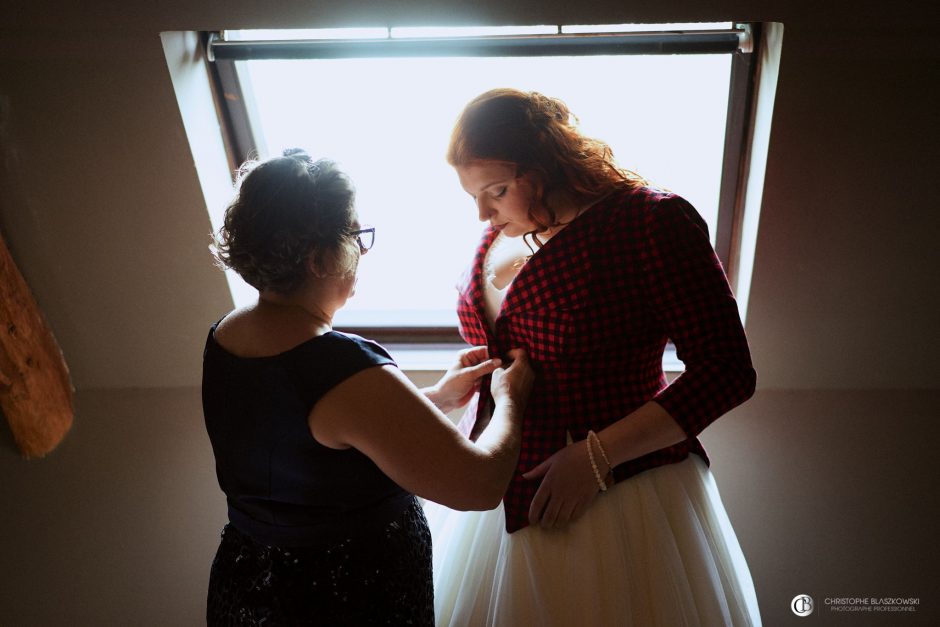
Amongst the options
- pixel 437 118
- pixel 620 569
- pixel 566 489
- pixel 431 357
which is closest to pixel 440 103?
pixel 437 118

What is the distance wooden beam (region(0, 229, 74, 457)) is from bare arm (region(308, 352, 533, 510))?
1191 mm

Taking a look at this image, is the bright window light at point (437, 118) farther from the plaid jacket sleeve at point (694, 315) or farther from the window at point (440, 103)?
the plaid jacket sleeve at point (694, 315)

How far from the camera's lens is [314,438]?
1.09 meters

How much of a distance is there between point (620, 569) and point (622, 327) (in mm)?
397

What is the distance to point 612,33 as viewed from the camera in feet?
5.25

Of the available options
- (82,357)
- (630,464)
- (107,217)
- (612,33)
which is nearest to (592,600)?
(630,464)

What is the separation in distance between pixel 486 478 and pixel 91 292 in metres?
1.33

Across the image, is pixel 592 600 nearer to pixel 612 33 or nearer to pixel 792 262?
pixel 792 262

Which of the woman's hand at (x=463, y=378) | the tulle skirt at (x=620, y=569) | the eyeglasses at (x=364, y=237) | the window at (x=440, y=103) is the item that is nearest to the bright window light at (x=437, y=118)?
the window at (x=440, y=103)

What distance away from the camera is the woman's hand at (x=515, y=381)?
4.30 feet

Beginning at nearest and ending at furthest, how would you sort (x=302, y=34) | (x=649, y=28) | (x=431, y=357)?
(x=649, y=28) < (x=302, y=34) < (x=431, y=357)

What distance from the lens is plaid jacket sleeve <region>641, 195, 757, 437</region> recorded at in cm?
122

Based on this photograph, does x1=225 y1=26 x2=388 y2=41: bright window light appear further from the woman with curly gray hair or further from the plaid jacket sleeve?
the plaid jacket sleeve

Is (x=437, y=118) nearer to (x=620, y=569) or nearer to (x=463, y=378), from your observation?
(x=463, y=378)
